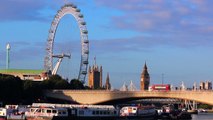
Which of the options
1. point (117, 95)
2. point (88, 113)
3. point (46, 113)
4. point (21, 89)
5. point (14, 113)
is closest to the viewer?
point (46, 113)

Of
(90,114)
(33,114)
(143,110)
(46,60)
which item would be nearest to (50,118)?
(33,114)

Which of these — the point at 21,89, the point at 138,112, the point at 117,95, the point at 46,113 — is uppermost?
the point at 21,89

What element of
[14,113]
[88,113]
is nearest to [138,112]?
[88,113]

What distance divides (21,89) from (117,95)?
27.7m

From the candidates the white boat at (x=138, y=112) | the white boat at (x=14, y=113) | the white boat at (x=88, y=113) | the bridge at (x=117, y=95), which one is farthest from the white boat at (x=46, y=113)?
the bridge at (x=117, y=95)

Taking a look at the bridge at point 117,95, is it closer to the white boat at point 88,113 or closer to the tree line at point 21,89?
the tree line at point 21,89

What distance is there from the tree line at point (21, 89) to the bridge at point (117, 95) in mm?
3267

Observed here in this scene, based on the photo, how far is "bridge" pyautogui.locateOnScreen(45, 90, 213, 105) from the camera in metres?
137

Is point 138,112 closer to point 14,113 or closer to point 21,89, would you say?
point 14,113

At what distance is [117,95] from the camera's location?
152 meters

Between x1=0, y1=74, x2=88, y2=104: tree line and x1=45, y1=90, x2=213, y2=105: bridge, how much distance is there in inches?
129

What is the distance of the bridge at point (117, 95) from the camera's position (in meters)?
137

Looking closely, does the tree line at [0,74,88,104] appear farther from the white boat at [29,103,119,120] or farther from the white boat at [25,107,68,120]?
the white boat at [25,107,68,120]

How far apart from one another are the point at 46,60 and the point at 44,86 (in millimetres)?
31100
